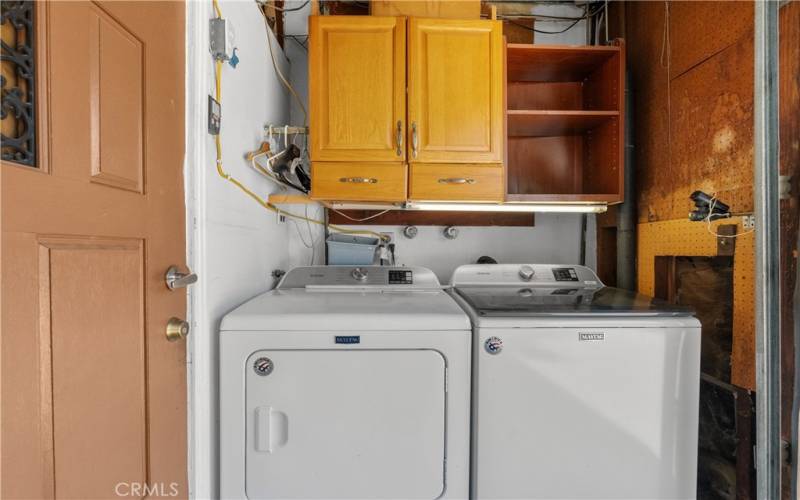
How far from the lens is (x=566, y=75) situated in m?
2.14

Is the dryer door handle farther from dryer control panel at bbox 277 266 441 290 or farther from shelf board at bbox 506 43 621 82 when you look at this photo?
shelf board at bbox 506 43 621 82

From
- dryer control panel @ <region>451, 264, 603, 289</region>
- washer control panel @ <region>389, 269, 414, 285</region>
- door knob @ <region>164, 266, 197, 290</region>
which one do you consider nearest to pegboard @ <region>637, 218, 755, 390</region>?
dryer control panel @ <region>451, 264, 603, 289</region>

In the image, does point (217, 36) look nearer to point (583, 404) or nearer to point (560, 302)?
point (560, 302)

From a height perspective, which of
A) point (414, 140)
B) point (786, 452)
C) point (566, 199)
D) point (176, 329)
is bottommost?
point (786, 452)

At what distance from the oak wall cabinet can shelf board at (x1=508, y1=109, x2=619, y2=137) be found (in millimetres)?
266

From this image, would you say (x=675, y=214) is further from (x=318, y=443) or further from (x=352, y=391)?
(x=318, y=443)

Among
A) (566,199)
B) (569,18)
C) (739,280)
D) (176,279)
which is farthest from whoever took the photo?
(569,18)

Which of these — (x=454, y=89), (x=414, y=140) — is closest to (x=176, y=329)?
(x=414, y=140)

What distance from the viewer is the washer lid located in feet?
4.15

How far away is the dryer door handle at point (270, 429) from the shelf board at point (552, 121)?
1666 millimetres

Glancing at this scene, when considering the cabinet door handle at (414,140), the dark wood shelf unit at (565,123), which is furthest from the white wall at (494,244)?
the cabinet door handle at (414,140)

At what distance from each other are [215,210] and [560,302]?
4.33ft

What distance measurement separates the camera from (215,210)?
124 centimetres

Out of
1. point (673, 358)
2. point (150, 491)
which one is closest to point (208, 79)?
point (150, 491)
